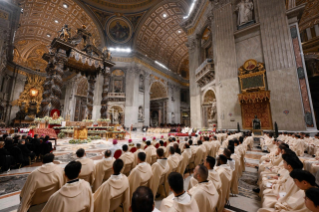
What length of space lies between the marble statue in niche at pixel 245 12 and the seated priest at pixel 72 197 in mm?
13780

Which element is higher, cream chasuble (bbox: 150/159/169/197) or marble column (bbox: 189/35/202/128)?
marble column (bbox: 189/35/202/128)

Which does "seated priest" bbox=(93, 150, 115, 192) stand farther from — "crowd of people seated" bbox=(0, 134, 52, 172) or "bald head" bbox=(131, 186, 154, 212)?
"crowd of people seated" bbox=(0, 134, 52, 172)

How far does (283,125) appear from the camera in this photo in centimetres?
854

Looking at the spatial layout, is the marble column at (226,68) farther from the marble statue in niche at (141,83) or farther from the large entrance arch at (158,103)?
the large entrance arch at (158,103)

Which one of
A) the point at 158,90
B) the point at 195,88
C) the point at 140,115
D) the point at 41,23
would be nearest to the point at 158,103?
the point at 158,90

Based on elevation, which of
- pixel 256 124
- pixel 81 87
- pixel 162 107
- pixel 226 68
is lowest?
pixel 256 124

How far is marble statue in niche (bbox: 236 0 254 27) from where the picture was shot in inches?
417

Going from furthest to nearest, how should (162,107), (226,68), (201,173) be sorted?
1. (162,107)
2. (226,68)
3. (201,173)

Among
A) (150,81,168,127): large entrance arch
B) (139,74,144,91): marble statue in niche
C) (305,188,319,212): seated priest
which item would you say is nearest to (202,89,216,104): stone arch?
(139,74,144,91): marble statue in niche

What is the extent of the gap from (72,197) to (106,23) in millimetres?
23523

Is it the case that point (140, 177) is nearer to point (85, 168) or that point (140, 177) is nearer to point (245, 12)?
point (85, 168)

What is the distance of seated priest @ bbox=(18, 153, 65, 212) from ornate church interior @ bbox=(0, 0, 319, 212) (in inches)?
0.5

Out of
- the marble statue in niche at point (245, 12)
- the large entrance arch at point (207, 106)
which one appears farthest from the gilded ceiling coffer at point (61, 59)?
the marble statue in niche at point (245, 12)

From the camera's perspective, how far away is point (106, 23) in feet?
65.4
